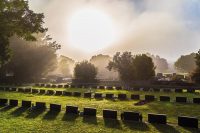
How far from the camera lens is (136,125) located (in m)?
→ 22.5

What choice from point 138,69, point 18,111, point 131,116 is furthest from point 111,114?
point 138,69

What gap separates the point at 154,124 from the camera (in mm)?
22859

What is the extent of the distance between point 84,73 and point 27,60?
23.4m

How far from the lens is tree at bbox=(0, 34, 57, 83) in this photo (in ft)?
277

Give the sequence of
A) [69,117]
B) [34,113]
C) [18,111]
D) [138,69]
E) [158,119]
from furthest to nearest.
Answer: [138,69]
[18,111]
[34,113]
[69,117]
[158,119]

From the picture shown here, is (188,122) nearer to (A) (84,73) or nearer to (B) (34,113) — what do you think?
(B) (34,113)

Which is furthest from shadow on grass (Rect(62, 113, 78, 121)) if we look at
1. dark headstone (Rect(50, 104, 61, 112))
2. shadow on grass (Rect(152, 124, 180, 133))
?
shadow on grass (Rect(152, 124, 180, 133))

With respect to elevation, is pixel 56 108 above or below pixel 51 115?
above

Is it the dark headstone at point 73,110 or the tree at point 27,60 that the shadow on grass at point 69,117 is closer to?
the dark headstone at point 73,110

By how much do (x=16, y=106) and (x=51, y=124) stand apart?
10161 millimetres

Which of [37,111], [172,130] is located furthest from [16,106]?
[172,130]

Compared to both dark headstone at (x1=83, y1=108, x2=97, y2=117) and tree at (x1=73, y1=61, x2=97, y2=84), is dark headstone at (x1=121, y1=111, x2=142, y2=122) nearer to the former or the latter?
dark headstone at (x1=83, y1=108, x2=97, y2=117)

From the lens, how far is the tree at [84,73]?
72062 mm

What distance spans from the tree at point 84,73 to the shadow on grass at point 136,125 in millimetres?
48678
